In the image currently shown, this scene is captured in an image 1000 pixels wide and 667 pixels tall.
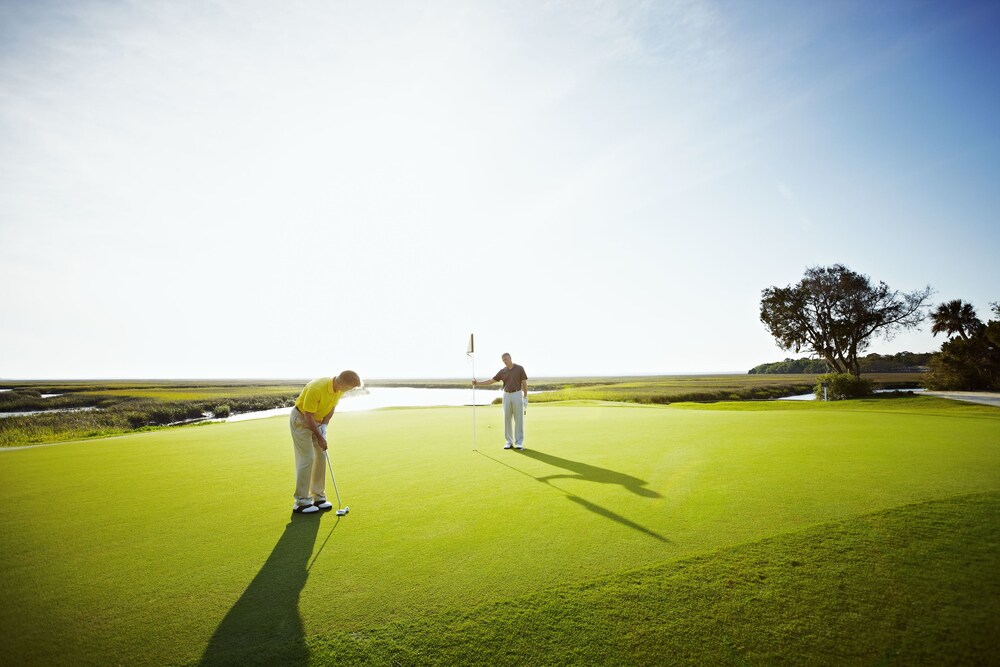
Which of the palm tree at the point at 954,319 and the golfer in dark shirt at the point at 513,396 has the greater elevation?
the palm tree at the point at 954,319

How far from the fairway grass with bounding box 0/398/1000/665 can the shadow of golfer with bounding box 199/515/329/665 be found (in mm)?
18

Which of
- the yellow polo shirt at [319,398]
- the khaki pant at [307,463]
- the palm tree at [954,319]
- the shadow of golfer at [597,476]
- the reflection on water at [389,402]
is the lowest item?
the reflection on water at [389,402]

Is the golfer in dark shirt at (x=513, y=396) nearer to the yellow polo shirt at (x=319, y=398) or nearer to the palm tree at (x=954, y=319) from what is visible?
the yellow polo shirt at (x=319, y=398)

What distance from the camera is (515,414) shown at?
439 inches

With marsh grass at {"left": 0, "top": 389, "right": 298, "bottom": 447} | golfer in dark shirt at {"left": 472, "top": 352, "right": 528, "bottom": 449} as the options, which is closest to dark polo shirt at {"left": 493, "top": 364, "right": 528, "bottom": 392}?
golfer in dark shirt at {"left": 472, "top": 352, "right": 528, "bottom": 449}

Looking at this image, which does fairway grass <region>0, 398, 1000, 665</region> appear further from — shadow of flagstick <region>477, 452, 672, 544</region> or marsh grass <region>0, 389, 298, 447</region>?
marsh grass <region>0, 389, 298, 447</region>

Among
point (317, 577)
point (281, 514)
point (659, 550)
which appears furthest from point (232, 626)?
point (659, 550)

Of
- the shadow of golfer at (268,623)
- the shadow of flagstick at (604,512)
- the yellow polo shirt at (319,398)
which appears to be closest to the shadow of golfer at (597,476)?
the shadow of flagstick at (604,512)

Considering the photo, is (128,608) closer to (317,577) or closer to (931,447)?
(317,577)

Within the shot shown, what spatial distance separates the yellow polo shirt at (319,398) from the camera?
635 centimetres

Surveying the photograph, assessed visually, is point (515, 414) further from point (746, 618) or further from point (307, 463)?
point (746, 618)

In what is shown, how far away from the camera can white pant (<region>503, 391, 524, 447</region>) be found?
10969 millimetres

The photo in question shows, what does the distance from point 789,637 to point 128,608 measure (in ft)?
17.1

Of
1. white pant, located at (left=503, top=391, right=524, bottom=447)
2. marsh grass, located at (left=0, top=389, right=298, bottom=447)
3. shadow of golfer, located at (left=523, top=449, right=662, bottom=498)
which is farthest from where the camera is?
marsh grass, located at (left=0, top=389, right=298, bottom=447)
